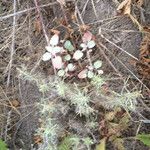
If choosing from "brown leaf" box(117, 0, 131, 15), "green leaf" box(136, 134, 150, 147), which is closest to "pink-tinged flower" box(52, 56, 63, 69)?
"brown leaf" box(117, 0, 131, 15)

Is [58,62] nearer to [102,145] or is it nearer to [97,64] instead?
[97,64]

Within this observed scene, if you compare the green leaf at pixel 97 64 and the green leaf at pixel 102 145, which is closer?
the green leaf at pixel 102 145

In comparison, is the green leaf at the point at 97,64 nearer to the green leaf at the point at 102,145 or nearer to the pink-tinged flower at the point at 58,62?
the pink-tinged flower at the point at 58,62

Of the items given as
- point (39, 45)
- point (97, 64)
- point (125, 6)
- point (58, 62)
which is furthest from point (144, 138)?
point (39, 45)

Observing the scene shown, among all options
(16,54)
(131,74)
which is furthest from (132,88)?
(16,54)

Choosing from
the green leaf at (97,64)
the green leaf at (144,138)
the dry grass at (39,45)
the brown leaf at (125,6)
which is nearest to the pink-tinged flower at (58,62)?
the dry grass at (39,45)

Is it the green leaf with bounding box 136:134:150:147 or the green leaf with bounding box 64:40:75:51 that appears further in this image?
the green leaf with bounding box 64:40:75:51

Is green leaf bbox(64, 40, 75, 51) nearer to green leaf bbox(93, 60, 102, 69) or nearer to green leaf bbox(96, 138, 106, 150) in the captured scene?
green leaf bbox(93, 60, 102, 69)

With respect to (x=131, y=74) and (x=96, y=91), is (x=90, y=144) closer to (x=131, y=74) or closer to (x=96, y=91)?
(x=96, y=91)

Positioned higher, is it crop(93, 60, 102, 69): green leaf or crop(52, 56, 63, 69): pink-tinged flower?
crop(52, 56, 63, 69): pink-tinged flower

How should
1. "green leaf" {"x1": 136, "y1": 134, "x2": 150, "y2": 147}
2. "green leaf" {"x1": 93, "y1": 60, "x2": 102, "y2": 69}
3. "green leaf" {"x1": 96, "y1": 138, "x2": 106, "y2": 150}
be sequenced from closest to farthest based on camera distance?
"green leaf" {"x1": 136, "y1": 134, "x2": 150, "y2": 147}, "green leaf" {"x1": 96, "y1": 138, "x2": 106, "y2": 150}, "green leaf" {"x1": 93, "y1": 60, "x2": 102, "y2": 69}

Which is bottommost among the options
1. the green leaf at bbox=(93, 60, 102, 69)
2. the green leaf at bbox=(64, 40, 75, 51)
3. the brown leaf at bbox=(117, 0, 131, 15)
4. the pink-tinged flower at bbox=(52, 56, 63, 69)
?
the green leaf at bbox=(93, 60, 102, 69)
